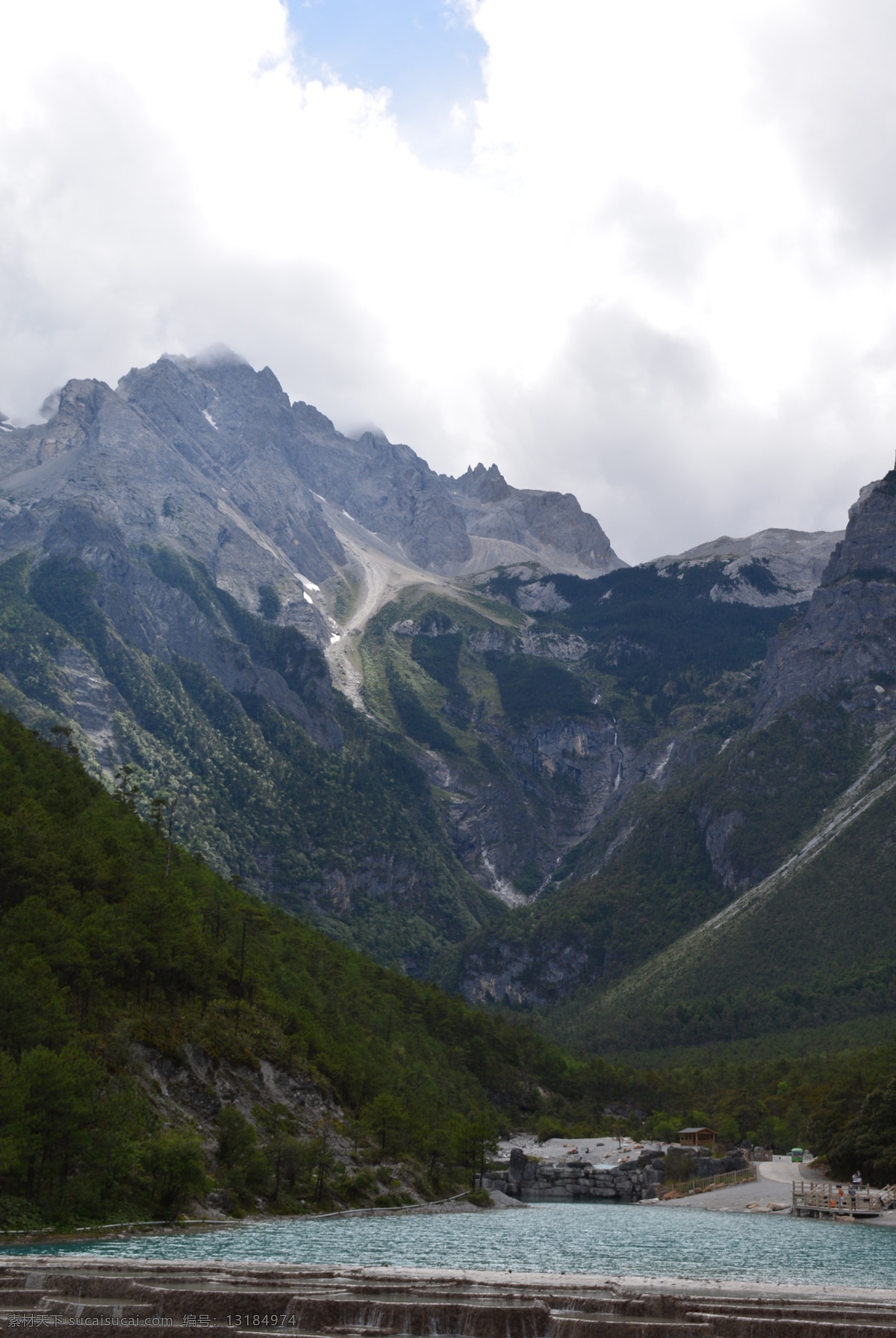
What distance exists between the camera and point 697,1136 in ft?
597

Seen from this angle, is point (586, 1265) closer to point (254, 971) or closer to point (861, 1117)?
point (254, 971)

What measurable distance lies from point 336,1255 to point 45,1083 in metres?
19.2

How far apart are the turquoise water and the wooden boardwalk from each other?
3.72 m

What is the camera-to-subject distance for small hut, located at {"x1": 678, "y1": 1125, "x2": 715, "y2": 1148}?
179500mm

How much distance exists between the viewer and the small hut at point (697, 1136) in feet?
589

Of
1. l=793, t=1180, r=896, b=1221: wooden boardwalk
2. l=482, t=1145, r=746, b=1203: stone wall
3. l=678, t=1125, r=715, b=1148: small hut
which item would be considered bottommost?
l=482, t=1145, r=746, b=1203: stone wall

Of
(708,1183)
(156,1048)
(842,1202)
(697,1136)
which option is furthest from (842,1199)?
(697,1136)

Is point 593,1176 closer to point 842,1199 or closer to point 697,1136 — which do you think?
point 697,1136

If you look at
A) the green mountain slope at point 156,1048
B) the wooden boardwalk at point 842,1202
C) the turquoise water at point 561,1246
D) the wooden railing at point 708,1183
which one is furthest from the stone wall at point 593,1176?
the turquoise water at point 561,1246

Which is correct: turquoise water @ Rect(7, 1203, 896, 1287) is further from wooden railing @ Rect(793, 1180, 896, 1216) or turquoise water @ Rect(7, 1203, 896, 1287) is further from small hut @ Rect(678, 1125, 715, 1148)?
small hut @ Rect(678, 1125, 715, 1148)

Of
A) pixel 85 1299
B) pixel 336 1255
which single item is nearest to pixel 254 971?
pixel 336 1255

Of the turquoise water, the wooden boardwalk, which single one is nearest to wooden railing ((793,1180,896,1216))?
the wooden boardwalk

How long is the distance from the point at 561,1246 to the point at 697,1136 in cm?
12020

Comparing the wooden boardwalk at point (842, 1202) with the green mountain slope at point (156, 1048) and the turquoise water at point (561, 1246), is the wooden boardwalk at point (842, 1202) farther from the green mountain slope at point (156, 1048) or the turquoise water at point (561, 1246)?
the green mountain slope at point (156, 1048)
